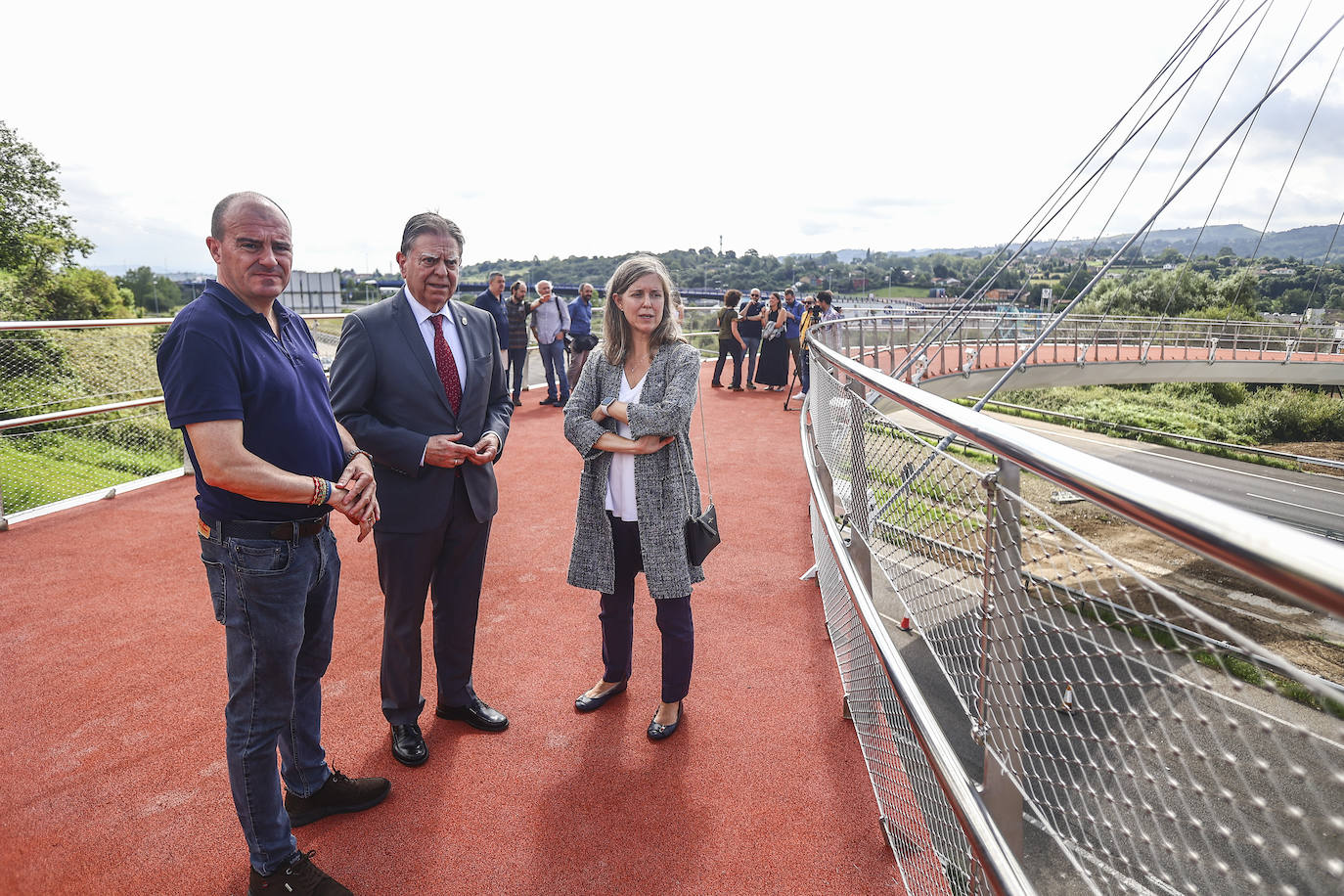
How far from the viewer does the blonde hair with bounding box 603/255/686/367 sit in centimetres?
310

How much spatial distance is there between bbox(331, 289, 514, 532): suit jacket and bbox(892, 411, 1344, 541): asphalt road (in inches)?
765

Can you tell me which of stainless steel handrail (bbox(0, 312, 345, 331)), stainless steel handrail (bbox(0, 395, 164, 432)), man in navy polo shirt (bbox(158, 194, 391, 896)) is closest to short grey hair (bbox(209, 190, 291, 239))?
man in navy polo shirt (bbox(158, 194, 391, 896))

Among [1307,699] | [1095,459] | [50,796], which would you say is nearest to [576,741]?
[50,796]

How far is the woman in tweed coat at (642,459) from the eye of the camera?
3070 mm

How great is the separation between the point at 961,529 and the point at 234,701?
7.18ft

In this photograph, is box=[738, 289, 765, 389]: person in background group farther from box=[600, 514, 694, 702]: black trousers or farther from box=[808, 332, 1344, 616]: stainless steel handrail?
box=[808, 332, 1344, 616]: stainless steel handrail

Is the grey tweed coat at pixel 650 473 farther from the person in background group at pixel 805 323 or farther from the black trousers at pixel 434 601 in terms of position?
the person in background group at pixel 805 323

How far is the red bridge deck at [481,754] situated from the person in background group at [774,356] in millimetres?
9433

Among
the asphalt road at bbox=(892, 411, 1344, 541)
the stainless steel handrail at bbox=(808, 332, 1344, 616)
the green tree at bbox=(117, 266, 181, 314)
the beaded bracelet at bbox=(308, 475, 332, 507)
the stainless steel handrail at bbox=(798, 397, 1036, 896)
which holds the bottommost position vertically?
the asphalt road at bbox=(892, 411, 1344, 541)

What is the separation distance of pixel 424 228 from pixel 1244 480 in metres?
35.3

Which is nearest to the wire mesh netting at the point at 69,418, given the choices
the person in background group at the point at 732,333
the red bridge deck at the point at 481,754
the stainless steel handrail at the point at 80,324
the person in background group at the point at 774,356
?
the stainless steel handrail at the point at 80,324

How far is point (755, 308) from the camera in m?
14.3

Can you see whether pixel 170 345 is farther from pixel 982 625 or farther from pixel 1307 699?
pixel 1307 699

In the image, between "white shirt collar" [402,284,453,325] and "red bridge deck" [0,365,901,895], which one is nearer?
"red bridge deck" [0,365,901,895]
